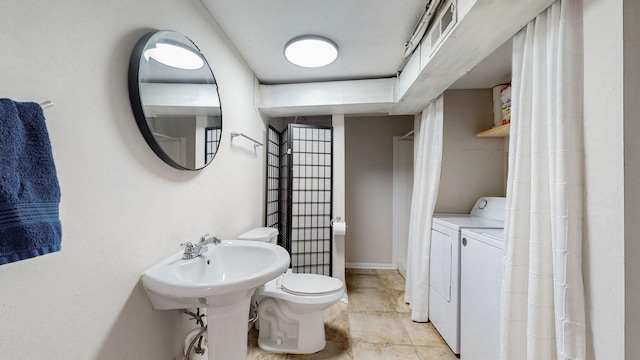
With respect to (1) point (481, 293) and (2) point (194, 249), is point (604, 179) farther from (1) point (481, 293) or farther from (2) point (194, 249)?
(2) point (194, 249)

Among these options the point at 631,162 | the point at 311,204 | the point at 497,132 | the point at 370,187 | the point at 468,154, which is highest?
the point at 497,132

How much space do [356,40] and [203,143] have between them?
1.32 meters

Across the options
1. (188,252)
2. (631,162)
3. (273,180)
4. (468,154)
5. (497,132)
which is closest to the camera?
(631,162)

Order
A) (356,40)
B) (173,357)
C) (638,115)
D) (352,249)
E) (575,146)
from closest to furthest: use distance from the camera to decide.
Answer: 1. (638,115)
2. (575,146)
3. (173,357)
4. (356,40)
5. (352,249)

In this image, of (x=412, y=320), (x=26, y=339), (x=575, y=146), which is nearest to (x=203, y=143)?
(x=26, y=339)

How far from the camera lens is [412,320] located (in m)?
2.12

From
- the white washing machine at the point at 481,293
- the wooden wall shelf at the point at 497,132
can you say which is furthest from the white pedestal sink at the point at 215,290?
the wooden wall shelf at the point at 497,132

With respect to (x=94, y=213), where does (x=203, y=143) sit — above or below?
above

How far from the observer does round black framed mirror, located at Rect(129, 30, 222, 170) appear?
0.93 meters

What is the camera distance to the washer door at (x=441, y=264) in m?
1.80

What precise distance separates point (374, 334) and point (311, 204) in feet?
4.37

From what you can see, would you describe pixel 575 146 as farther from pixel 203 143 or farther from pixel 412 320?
pixel 412 320

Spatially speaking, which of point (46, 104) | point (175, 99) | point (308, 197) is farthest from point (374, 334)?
point (46, 104)

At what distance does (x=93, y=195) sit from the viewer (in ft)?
2.47
